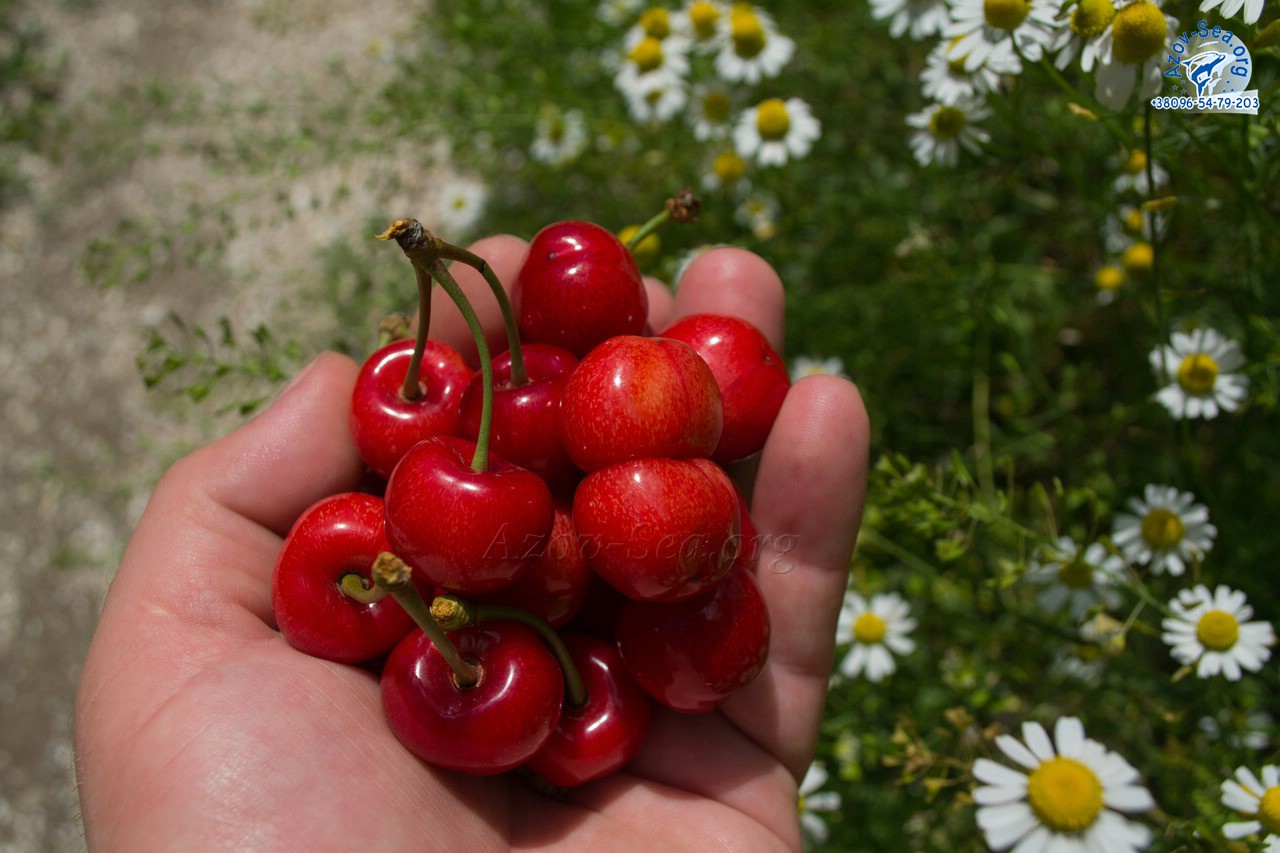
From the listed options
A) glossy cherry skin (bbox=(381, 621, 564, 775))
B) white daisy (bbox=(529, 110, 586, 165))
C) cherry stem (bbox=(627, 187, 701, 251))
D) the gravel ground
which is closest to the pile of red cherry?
glossy cherry skin (bbox=(381, 621, 564, 775))

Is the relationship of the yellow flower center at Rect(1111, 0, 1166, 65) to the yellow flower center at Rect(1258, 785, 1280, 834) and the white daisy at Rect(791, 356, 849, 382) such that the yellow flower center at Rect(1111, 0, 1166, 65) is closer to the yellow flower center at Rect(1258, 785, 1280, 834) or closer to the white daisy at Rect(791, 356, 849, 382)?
the white daisy at Rect(791, 356, 849, 382)

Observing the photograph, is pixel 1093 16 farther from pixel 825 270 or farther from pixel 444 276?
pixel 825 270

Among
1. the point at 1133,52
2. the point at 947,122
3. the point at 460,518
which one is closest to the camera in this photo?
the point at 460,518

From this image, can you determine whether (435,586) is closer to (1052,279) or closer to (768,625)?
(768,625)

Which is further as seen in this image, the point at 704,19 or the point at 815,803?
the point at 704,19

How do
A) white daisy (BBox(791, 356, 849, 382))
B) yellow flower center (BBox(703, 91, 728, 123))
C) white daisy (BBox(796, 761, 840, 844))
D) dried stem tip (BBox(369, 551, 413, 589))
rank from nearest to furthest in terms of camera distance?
dried stem tip (BBox(369, 551, 413, 589))
white daisy (BBox(796, 761, 840, 844))
white daisy (BBox(791, 356, 849, 382))
yellow flower center (BBox(703, 91, 728, 123))

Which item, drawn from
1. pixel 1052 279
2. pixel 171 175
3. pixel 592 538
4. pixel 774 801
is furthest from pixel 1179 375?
pixel 171 175

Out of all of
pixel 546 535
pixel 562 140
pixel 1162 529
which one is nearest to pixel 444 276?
pixel 546 535
